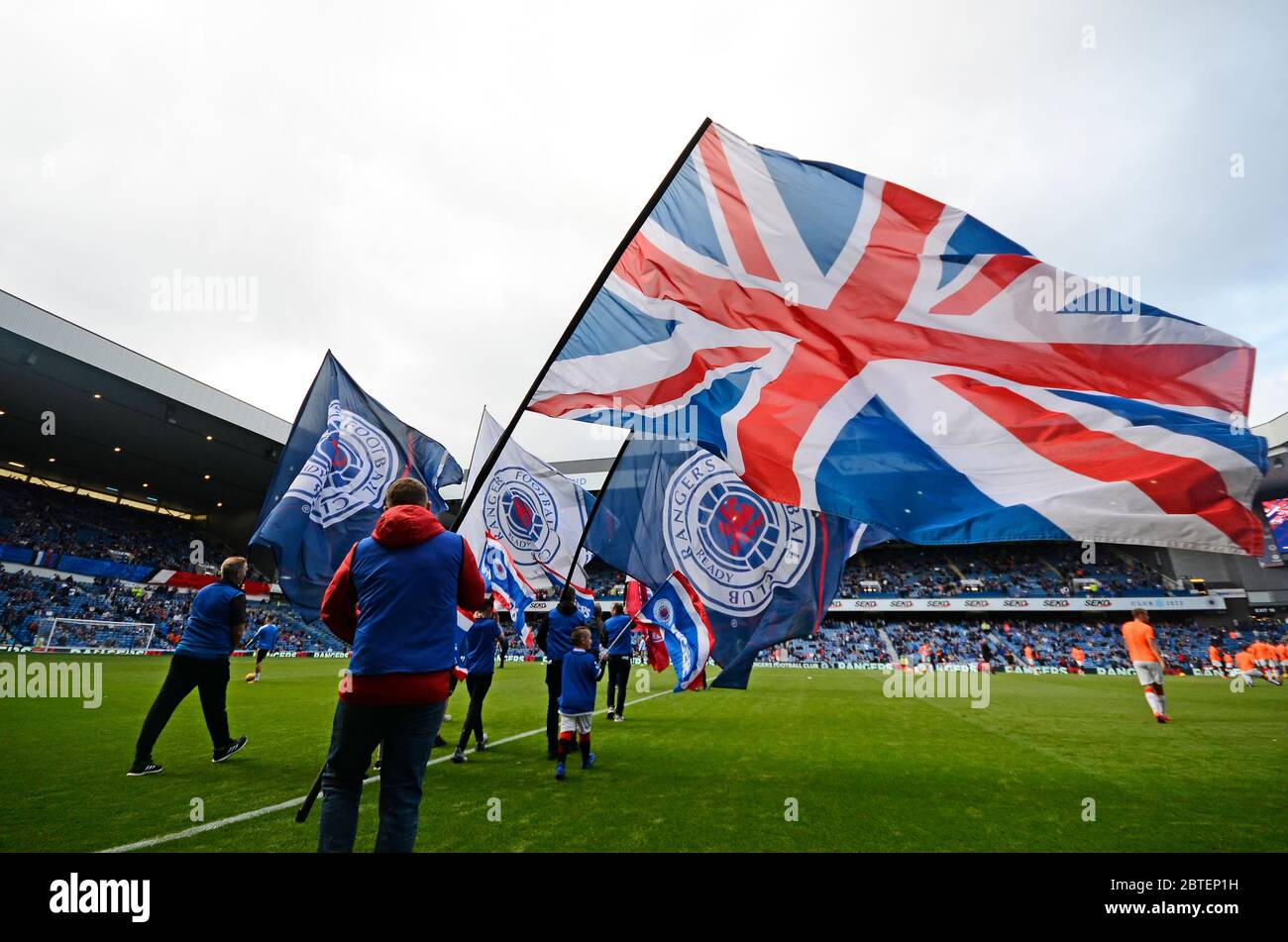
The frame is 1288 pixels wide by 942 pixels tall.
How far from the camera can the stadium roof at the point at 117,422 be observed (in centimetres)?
2231

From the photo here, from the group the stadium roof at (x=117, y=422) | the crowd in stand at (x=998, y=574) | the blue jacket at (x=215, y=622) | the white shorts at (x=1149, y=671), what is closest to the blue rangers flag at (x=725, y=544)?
the blue jacket at (x=215, y=622)

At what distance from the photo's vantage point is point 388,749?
2764 mm

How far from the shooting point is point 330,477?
8273mm

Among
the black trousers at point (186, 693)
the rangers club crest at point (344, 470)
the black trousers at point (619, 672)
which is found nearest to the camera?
the black trousers at point (186, 693)

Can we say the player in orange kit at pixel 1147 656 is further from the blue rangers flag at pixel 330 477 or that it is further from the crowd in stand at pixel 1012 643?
the crowd in stand at pixel 1012 643

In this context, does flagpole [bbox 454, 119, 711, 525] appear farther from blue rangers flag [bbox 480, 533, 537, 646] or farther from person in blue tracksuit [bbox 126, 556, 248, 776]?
blue rangers flag [bbox 480, 533, 537, 646]

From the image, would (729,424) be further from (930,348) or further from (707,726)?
(707,726)

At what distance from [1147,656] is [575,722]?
1065cm

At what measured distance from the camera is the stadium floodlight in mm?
26844

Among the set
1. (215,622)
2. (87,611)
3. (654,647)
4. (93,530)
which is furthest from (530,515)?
(93,530)

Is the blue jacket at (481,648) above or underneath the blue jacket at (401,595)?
underneath

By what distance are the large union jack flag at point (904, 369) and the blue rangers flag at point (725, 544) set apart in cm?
163
